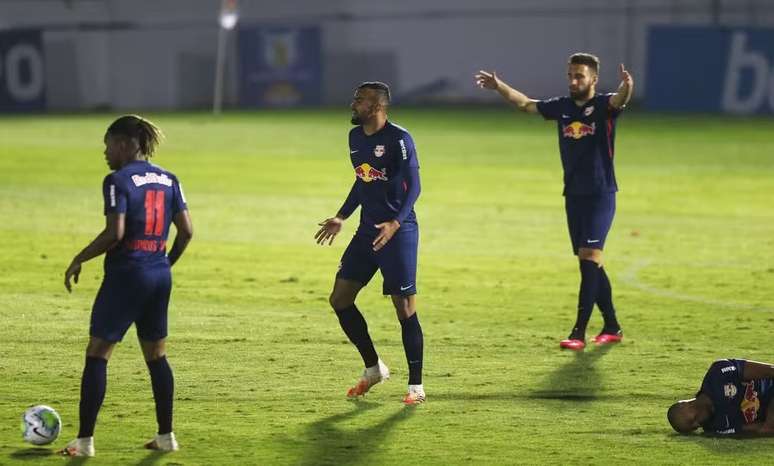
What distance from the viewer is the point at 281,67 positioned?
53.3 m

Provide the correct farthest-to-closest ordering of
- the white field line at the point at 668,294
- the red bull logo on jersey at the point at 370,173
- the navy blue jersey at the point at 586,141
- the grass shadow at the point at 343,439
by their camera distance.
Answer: the white field line at the point at 668,294 → the navy blue jersey at the point at 586,141 → the red bull logo on jersey at the point at 370,173 → the grass shadow at the point at 343,439

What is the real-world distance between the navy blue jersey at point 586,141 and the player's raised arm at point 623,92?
0.70 ft

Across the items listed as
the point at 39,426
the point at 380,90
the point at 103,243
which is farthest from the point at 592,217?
the point at 39,426

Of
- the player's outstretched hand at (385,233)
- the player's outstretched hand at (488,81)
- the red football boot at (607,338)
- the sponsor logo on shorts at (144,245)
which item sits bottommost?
the red football boot at (607,338)

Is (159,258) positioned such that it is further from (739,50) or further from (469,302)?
(739,50)

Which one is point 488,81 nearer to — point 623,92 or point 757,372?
point 623,92

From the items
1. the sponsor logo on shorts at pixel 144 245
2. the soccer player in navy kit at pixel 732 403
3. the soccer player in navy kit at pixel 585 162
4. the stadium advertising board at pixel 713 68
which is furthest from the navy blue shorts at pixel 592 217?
the stadium advertising board at pixel 713 68

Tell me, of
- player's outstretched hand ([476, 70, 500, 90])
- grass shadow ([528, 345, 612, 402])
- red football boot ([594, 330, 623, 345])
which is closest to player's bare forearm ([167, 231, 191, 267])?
grass shadow ([528, 345, 612, 402])

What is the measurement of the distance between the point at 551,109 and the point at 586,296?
1.59 m

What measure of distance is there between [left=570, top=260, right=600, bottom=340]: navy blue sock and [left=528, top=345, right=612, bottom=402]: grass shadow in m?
0.31

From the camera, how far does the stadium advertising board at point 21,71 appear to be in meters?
49.6

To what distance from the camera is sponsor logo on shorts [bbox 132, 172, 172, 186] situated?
8320 mm

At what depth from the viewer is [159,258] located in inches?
334

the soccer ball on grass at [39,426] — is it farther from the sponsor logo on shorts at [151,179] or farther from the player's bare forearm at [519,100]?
the player's bare forearm at [519,100]
